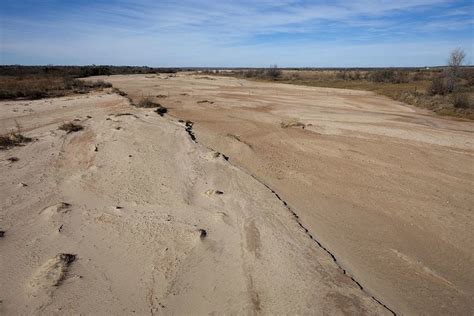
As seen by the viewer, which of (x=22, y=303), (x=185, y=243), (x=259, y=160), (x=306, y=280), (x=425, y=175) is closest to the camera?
(x=22, y=303)

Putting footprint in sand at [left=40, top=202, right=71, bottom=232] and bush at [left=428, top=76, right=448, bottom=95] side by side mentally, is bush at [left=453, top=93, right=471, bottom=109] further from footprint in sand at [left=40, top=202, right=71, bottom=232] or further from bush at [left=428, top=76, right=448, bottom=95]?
footprint in sand at [left=40, top=202, right=71, bottom=232]

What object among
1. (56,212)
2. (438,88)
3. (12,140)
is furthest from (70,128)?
(438,88)

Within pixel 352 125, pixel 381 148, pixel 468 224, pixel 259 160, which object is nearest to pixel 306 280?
pixel 468 224

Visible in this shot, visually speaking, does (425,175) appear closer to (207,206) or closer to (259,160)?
(259,160)

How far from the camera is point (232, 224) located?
7.01 metres

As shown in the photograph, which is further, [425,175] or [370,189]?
[425,175]

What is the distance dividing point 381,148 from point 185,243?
8.79 metres

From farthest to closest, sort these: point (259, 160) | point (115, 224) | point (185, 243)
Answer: point (259, 160) → point (115, 224) → point (185, 243)

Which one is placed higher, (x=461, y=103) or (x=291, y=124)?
(x=461, y=103)

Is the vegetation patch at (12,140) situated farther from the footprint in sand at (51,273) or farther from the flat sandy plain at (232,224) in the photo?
the footprint in sand at (51,273)

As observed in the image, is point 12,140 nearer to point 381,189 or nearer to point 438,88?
point 381,189

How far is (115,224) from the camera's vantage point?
6934mm

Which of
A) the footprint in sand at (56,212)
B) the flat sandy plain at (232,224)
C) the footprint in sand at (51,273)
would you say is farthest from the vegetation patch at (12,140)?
the footprint in sand at (51,273)

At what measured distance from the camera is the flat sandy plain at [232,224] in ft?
16.8
